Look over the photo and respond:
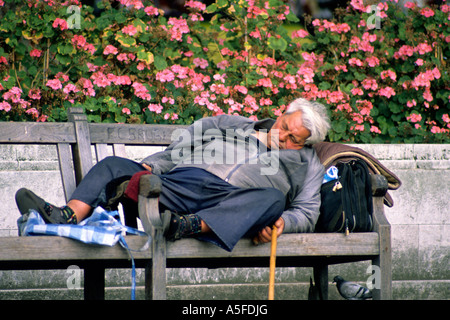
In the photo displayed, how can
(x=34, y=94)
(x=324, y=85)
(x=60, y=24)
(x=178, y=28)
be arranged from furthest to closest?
1. (x=324, y=85)
2. (x=178, y=28)
3. (x=60, y=24)
4. (x=34, y=94)

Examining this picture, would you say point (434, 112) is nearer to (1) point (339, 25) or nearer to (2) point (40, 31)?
(1) point (339, 25)

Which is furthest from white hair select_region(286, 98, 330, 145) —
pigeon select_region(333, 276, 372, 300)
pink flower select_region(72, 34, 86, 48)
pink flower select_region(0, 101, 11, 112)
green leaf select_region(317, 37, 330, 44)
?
pink flower select_region(0, 101, 11, 112)

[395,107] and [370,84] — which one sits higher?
[370,84]

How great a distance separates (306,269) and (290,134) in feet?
3.61

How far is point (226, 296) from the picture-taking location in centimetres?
418

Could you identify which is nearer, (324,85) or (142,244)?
(142,244)

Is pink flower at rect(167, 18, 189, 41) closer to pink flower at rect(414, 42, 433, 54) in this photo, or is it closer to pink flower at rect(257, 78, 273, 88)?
pink flower at rect(257, 78, 273, 88)

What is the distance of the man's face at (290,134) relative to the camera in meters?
3.58

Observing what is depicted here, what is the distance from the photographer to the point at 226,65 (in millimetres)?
4969

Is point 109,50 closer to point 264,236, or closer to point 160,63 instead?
point 160,63

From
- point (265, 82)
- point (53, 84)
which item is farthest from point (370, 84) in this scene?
point (53, 84)

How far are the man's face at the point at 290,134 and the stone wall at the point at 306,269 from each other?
965 millimetres

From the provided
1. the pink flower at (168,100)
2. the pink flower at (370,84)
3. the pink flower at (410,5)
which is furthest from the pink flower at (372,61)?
the pink flower at (168,100)

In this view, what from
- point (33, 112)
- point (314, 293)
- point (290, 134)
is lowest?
point (314, 293)
